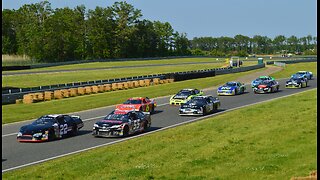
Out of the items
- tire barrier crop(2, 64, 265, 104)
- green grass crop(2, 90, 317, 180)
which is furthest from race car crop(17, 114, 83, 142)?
tire barrier crop(2, 64, 265, 104)

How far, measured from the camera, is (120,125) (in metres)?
23.2

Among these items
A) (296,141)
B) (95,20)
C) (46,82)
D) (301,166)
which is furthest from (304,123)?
(95,20)

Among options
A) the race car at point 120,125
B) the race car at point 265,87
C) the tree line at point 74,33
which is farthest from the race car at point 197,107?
the tree line at point 74,33

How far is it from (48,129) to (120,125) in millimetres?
3226

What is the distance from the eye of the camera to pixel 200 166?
1534 centimetres

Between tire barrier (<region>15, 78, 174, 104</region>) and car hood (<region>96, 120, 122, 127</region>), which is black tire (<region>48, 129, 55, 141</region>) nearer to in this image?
car hood (<region>96, 120, 122, 127</region>)

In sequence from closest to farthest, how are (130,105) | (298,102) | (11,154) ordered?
(11,154) < (130,105) < (298,102)

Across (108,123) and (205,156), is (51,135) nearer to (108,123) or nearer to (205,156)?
(108,123)

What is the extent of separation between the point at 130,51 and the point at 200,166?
138 m

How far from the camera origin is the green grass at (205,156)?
14.5m

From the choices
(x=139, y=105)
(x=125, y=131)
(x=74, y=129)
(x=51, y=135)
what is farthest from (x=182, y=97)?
(x=51, y=135)

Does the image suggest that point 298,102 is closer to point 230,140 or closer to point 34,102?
point 230,140

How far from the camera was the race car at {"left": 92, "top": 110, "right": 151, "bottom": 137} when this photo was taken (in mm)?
23078

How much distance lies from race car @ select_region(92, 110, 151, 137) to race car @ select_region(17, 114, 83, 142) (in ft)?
3.88
